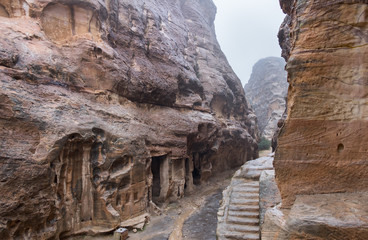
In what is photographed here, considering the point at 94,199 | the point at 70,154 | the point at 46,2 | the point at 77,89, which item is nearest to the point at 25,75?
the point at 77,89

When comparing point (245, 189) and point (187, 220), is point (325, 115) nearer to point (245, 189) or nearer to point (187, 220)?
point (245, 189)

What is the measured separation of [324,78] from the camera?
374 cm

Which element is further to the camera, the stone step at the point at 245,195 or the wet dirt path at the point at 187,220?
the stone step at the point at 245,195

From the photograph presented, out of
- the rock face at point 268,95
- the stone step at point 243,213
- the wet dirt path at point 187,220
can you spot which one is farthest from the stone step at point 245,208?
the rock face at point 268,95

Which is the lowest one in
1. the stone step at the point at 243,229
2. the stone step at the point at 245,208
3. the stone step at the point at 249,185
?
the stone step at the point at 243,229

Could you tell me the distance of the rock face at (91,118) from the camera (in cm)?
786

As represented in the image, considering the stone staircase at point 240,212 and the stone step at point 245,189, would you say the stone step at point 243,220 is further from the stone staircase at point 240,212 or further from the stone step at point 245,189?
the stone step at point 245,189

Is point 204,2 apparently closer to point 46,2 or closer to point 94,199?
point 46,2

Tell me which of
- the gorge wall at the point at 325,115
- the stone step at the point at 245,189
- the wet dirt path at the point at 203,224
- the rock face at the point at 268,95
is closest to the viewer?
the gorge wall at the point at 325,115

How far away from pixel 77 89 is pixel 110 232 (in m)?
6.06

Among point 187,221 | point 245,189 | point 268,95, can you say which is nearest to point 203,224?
point 187,221

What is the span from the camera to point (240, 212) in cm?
1016

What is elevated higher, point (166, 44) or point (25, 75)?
point (166, 44)

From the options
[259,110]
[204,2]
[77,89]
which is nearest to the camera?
[77,89]
